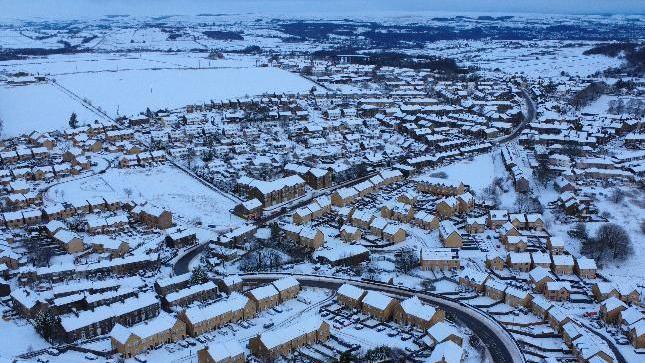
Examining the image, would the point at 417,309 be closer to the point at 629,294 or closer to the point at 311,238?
the point at 311,238

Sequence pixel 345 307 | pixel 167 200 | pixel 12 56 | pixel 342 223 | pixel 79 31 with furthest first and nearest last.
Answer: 1. pixel 79 31
2. pixel 12 56
3. pixel 167 200
4. pixel 342 223
5. pixel 345 307

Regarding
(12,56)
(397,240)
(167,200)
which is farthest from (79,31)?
(397,240)

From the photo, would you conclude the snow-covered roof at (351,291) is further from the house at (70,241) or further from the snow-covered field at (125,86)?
the snow-covered field at (125,86)

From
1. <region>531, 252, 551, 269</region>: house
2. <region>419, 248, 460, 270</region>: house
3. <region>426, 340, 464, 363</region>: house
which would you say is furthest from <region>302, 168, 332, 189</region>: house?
<region>426, 340, 464, 363</region>: house

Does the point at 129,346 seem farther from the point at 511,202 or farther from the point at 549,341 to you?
the point at 511,202

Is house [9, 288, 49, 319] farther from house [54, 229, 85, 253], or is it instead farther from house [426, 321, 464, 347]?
house [426, 321, 464, 347]

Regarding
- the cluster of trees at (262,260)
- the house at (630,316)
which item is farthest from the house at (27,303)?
the house at (630,316)
